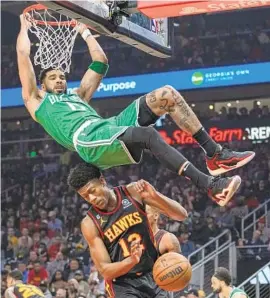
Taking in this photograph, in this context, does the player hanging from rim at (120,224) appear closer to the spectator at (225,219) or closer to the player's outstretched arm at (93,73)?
the player's outstretched arm at (93,73)

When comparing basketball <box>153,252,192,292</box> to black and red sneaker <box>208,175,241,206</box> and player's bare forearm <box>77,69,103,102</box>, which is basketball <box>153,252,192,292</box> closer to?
black and red sneaker <box>208,175,241,206</box>

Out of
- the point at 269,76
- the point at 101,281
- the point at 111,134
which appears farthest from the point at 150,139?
the point at 269,76

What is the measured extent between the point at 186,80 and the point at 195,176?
43.4 feet

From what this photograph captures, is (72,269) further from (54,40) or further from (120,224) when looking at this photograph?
(120,224)

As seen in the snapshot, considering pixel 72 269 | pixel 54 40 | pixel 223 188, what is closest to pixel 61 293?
pixel 72 269

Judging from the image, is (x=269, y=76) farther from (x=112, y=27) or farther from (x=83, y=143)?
(x=83, y=143)

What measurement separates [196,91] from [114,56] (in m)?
2.48

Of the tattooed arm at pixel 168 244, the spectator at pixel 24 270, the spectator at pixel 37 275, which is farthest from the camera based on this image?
the spectator at pixel 24 270

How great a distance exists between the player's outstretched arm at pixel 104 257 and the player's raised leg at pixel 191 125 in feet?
2.97

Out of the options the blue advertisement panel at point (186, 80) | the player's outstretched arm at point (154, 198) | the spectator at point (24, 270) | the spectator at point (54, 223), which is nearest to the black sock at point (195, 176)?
the player's outstretched arm at point (154, 198)

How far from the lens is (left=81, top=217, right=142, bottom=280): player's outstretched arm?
6236 mm

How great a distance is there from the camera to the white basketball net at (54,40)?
823cm

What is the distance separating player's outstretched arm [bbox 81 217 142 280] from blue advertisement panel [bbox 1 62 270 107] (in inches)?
489

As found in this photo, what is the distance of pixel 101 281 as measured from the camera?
14664 millimetres
